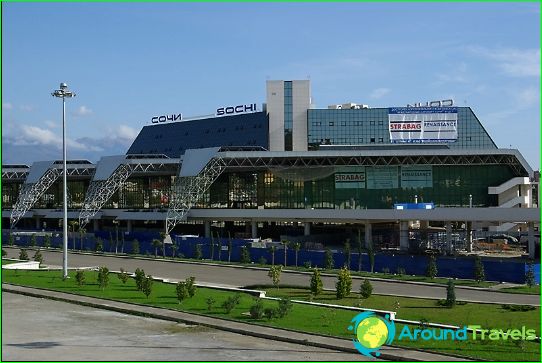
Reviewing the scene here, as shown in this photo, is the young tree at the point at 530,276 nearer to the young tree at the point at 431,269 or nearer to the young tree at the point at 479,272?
the young tree at the point at 479,272

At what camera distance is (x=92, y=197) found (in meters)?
98.2

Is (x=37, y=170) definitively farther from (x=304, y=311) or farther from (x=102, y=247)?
(x=304, y=311)

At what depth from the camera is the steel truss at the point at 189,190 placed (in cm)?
8975

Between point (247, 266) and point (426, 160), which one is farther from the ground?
point (426, 160)

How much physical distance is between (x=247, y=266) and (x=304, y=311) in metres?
27.3

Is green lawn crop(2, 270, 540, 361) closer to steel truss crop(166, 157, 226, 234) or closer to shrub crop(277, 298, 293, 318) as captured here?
shrub crop(277, 298, 293, 318)

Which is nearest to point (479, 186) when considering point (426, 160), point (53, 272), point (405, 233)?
point (426, 160)

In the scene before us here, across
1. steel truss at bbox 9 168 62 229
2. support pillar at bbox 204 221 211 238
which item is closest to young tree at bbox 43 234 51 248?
support pillar at bbox 204 221 211 238

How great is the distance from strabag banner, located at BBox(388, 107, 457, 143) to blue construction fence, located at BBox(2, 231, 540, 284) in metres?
31.4

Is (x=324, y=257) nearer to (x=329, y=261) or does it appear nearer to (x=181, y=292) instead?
(x=329, y=261)

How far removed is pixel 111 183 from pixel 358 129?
35967mm

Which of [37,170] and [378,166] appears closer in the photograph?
[378,166]

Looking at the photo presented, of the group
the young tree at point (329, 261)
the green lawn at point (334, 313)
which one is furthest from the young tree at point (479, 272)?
the young tree at point (329, 261)

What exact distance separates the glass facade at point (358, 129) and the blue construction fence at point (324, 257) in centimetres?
2934
